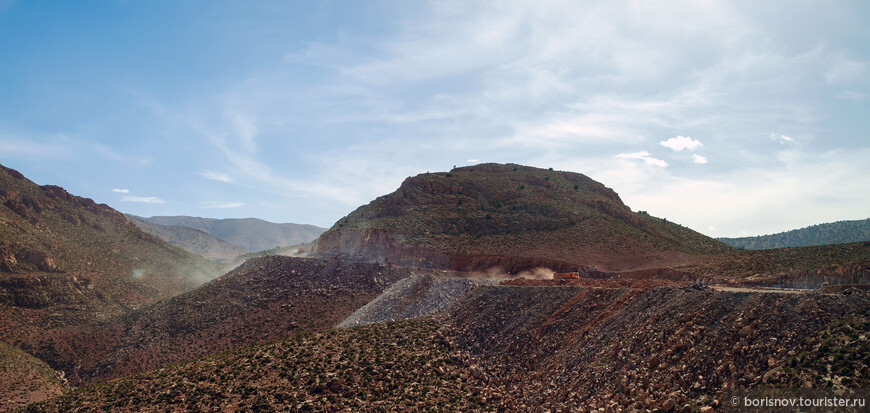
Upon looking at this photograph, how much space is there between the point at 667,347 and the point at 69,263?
58.3 metres

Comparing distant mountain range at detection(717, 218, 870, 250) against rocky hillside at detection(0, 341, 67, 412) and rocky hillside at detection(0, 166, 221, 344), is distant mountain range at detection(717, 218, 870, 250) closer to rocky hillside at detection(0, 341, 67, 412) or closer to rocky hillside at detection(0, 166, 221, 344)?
rocky hillside at detection(0, 341, 67, 412)

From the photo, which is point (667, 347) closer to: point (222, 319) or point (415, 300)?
point (415, 300)

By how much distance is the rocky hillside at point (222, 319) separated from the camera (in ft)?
110

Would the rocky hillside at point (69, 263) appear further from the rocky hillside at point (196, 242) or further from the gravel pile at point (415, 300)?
the rocky hillside at point (196, 242)

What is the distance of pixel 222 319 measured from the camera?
123 ft

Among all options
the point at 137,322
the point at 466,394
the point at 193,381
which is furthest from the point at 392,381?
the point at 137,322

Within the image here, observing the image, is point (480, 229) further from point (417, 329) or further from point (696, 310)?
point (696, 310)

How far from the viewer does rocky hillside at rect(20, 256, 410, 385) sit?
33.4 metres

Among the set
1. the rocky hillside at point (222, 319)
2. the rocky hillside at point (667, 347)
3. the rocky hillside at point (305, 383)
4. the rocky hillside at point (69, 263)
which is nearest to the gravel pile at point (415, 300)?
the rocky hillside at point (222, 319)

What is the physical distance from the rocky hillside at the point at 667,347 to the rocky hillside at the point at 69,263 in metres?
37.9

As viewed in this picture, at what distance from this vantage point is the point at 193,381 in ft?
63.4

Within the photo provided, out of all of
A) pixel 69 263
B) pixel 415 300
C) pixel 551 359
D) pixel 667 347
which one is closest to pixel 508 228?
pixel 415 300

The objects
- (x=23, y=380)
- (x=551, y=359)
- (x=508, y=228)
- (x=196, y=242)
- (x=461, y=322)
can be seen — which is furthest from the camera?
(x=196, y=242)

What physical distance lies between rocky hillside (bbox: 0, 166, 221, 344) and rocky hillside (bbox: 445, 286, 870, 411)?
124 ft
